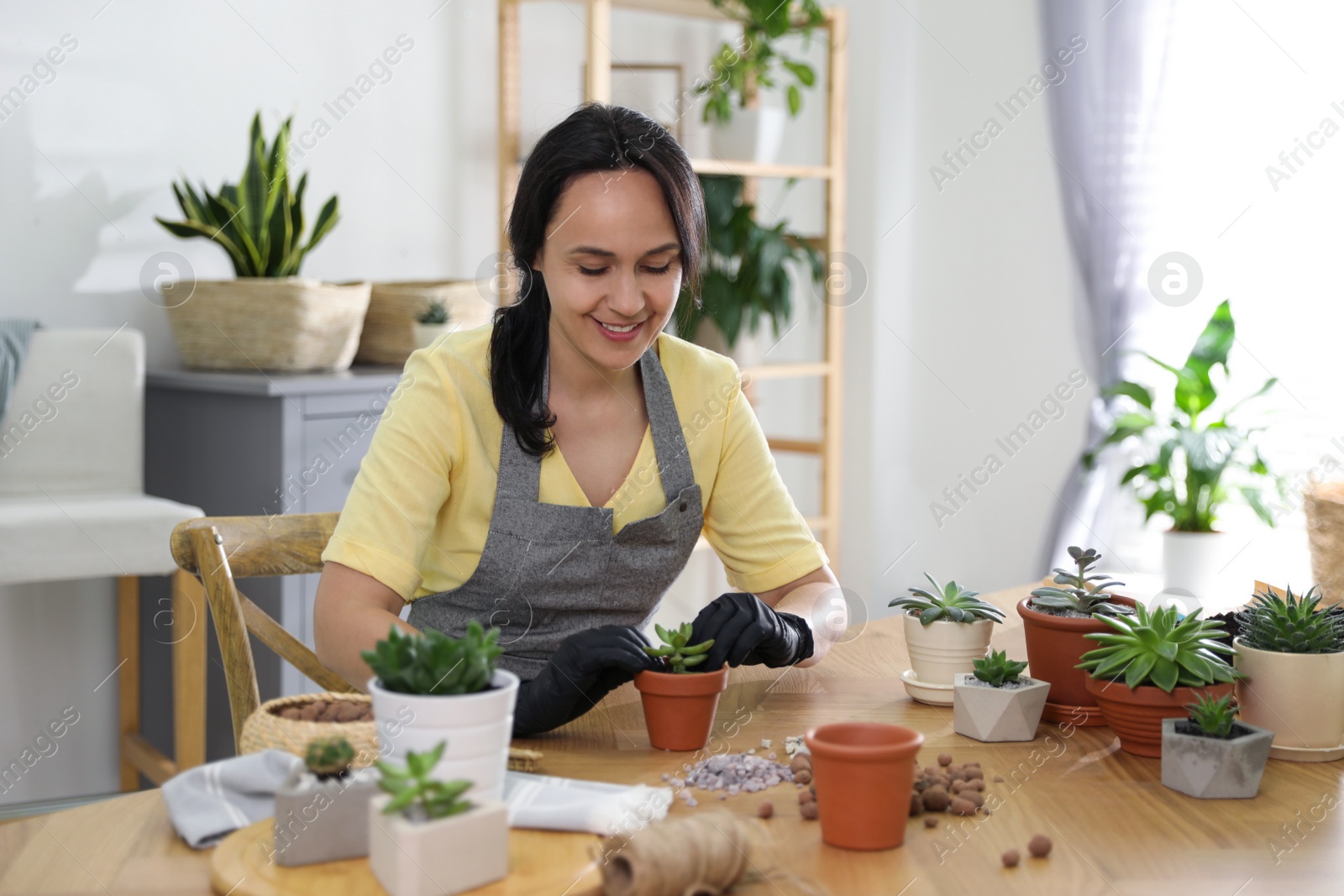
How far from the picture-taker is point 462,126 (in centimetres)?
329

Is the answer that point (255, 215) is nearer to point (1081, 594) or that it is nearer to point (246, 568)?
point (246, 568)

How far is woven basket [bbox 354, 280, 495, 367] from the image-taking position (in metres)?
2.80

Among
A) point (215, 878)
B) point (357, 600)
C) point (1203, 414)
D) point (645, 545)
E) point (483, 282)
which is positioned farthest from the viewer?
point (1203, 414)

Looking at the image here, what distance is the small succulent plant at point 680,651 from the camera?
1.12 m

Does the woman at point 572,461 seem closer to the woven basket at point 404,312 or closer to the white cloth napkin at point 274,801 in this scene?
the white cloth napkin at point 274,801

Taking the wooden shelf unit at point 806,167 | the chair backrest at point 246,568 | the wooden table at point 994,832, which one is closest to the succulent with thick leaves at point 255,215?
the wooden shelf unit at point 806,167

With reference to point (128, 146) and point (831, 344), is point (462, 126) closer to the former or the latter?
point (128, 146)

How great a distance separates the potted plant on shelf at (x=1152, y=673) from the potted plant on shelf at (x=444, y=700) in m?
0.59

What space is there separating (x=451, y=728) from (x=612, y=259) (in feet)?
2.50

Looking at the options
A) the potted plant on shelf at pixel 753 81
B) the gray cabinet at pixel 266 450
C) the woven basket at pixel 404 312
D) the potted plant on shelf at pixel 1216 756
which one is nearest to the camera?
the potted plant on shelf at pixel 1216 756

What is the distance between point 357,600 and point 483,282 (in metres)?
1.73

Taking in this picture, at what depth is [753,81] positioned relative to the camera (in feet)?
11.6

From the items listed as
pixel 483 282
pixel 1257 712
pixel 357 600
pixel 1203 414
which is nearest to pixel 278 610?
pixel 483 282

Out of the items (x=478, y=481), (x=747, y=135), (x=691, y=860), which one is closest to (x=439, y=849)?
(x=691, y=860)
